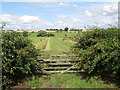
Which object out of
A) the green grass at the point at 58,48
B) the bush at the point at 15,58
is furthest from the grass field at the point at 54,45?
the bush at the point at 15,58

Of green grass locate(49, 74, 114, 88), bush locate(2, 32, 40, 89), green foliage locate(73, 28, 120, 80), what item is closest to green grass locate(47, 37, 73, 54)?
green foliage locate(73, 28, 120, 80)

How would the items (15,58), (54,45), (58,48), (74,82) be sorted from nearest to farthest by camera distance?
(15,58) < (74,82) < (58,48) < (54,45)

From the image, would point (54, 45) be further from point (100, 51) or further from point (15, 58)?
point (15, 58)

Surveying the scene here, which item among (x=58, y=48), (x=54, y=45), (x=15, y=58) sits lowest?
(x=58, y=48)

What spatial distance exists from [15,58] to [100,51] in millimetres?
3626

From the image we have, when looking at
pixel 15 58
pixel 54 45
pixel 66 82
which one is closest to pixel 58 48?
pixel 54 45

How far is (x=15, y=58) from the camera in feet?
19.6

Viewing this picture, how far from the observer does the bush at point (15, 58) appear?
581 centimetres

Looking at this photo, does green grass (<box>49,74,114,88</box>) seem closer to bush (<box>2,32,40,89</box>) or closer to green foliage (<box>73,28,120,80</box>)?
green foliage (<box>73,28,120,80</box>)

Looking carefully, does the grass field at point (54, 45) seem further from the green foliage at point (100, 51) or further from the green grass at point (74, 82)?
the green grass at point (74, 82)

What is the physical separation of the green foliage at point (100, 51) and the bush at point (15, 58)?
89.3 inches

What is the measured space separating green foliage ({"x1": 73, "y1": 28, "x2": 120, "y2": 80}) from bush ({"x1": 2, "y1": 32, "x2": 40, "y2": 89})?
2.27 meters

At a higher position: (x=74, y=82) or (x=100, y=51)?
(x=100, y=51)

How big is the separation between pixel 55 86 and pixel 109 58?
2501 millimetres
